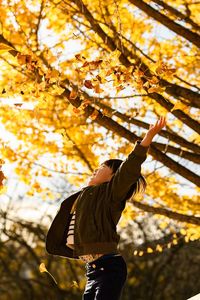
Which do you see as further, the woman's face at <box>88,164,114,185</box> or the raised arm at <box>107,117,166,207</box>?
the woman's face at <box>88,164,114,185</box>

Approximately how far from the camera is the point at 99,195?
3.12 m

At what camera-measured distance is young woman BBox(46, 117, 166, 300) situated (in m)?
2.84

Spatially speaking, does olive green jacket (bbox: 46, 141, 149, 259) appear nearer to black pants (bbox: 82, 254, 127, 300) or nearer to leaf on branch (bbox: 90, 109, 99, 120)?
black pants (bbox: 82, 254, 127, 300)

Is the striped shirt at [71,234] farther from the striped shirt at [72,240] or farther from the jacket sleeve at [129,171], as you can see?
the jacket sleeve at [129,171]

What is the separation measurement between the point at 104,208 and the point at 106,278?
1.38 feet

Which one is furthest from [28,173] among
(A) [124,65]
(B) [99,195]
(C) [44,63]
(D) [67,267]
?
(D) [67,267]

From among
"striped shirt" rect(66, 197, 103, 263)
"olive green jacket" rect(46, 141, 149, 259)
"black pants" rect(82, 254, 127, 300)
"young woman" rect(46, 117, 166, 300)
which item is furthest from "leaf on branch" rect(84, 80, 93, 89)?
"black pants" rect(82, 254, 127, 300)

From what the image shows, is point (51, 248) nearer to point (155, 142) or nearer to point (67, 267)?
point (155, 142)

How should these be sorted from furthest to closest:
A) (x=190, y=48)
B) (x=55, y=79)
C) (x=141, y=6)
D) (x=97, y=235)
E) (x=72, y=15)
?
1. (x=190, y=48)
2. (x=72, y=15)
3. (x=141, y=6)
4. (x=55, y=79)
5. (x=97, y=235)

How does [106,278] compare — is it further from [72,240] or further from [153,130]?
[153,130]

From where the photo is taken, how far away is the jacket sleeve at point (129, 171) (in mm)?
2826

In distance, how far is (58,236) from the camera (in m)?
3.33

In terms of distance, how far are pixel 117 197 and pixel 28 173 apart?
132 inches

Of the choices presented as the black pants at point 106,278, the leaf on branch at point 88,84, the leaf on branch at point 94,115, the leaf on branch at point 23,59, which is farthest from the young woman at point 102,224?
the leaf on branch at point 23,59
